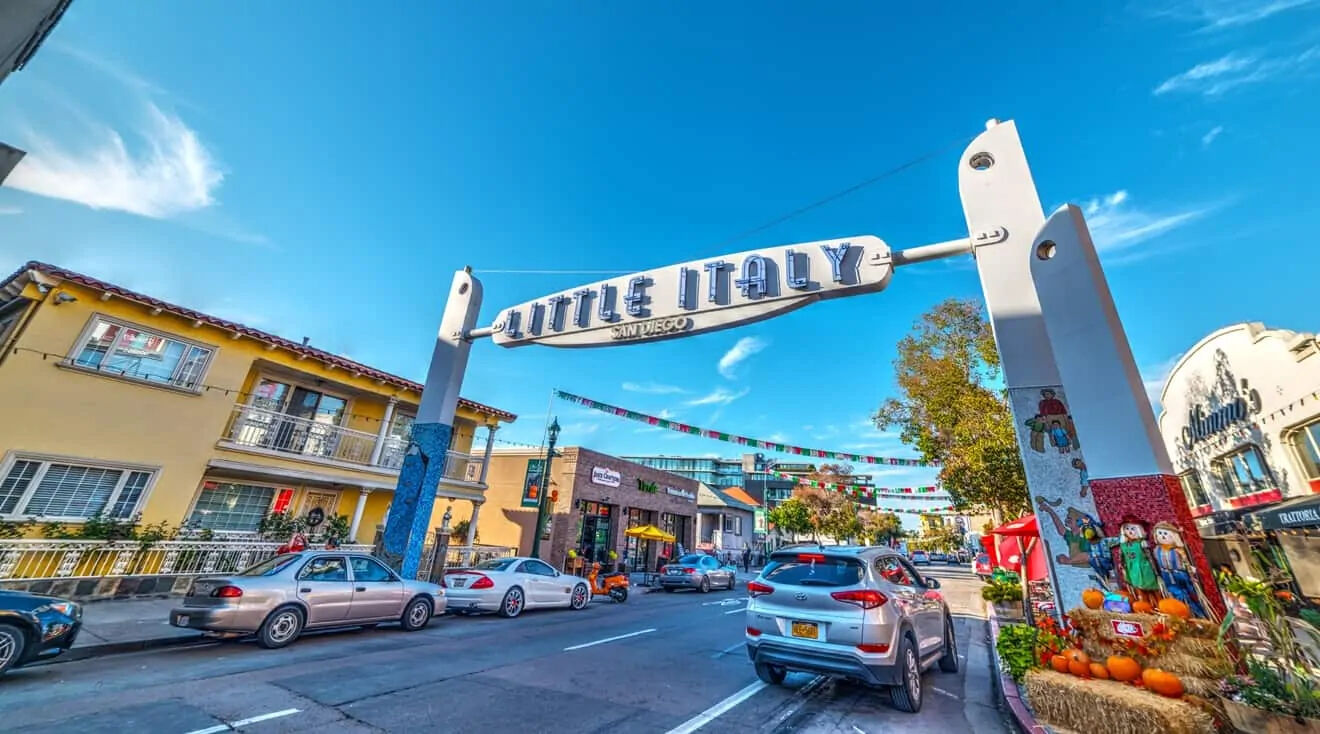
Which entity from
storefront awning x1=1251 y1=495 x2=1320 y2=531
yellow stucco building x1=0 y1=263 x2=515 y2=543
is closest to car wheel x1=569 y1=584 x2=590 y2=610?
yellow stucco building x1=0 y1=263 x2=515 y2=543

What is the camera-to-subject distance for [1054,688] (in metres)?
4.16

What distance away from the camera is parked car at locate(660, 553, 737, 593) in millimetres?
18344

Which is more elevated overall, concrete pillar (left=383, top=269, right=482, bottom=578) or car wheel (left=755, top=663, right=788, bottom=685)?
concrete pillar (left=383, top=269, right=482, bottom=578)

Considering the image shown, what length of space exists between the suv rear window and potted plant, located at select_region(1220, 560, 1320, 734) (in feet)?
8.84

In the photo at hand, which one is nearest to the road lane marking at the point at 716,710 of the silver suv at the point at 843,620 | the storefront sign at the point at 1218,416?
the silver suv at the point at 843,620

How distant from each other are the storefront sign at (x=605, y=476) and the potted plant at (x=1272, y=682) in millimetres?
19497

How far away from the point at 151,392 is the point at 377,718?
492 inches

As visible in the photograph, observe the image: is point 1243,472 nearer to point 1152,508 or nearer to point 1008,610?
point 1008,610

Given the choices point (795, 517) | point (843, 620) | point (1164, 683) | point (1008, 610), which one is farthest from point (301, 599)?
point (795, 517)

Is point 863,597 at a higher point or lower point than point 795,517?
lower

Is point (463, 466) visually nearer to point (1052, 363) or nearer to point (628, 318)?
point (628, 318)

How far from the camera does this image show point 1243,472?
54.7 ft

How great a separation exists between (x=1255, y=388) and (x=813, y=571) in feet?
65.8

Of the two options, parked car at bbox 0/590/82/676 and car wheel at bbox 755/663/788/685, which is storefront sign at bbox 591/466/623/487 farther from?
parked car at bbox 0/590/82/676
